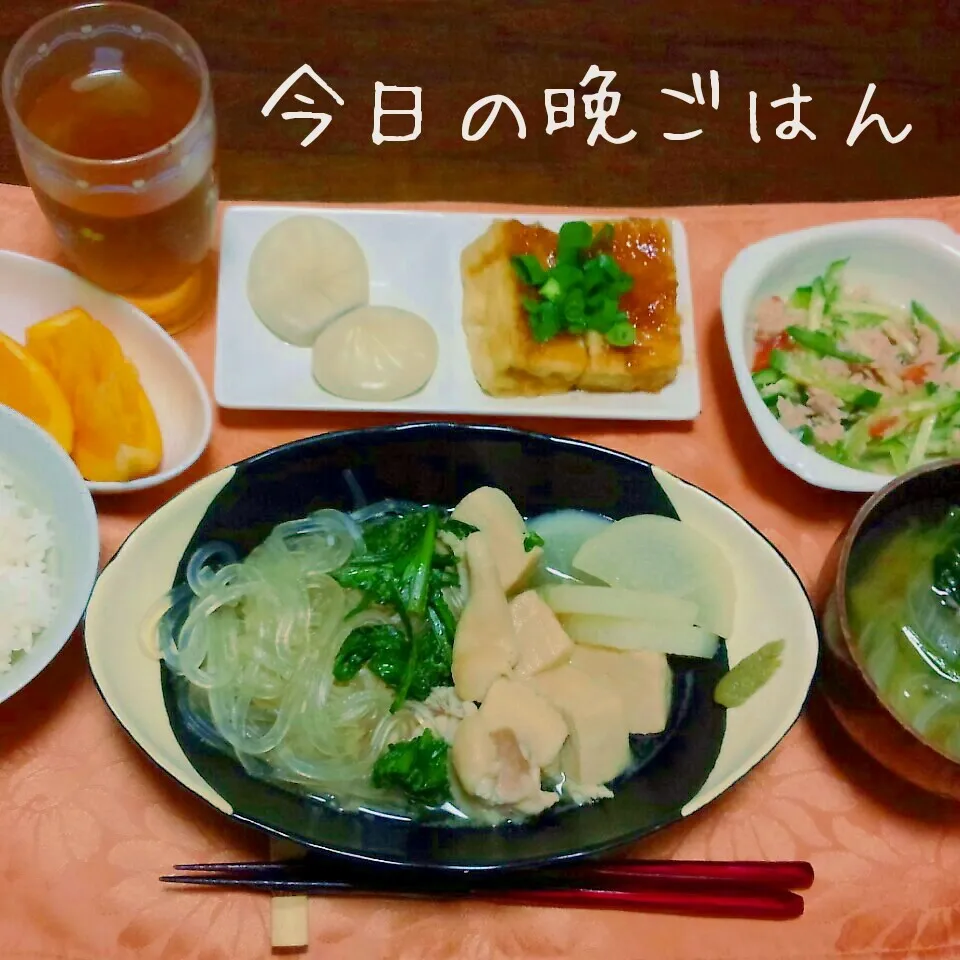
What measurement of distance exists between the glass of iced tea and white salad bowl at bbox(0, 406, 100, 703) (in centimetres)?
30

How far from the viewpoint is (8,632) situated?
121 cm

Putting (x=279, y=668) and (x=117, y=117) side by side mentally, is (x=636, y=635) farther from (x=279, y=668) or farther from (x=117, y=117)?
(x=117, y=117)

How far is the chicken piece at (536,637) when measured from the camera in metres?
1.25

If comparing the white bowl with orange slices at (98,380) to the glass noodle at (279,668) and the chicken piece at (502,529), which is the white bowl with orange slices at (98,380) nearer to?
the glass noodle at (279,668)

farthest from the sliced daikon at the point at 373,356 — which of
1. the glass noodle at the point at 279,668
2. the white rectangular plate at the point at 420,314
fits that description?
the glass noodle at the point at 279,668

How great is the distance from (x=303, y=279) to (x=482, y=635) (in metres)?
0.67

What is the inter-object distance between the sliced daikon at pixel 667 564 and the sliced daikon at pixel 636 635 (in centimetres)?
4

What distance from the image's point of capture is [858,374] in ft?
5.17

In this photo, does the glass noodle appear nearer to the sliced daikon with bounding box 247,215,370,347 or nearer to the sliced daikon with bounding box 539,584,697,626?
the sliced daikon with bounding box 539,584,697,626

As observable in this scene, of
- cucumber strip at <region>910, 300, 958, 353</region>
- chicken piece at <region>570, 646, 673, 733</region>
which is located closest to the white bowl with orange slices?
chicken piece at <region>570, 646, 673, 733</region>

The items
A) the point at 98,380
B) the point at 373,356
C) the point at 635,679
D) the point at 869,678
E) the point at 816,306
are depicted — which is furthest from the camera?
the point at 816,306

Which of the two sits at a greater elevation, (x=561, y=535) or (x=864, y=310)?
(x=864, y=310)

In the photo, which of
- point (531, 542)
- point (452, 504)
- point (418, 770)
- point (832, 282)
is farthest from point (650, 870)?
point (832, 282)

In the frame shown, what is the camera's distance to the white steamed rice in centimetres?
122
